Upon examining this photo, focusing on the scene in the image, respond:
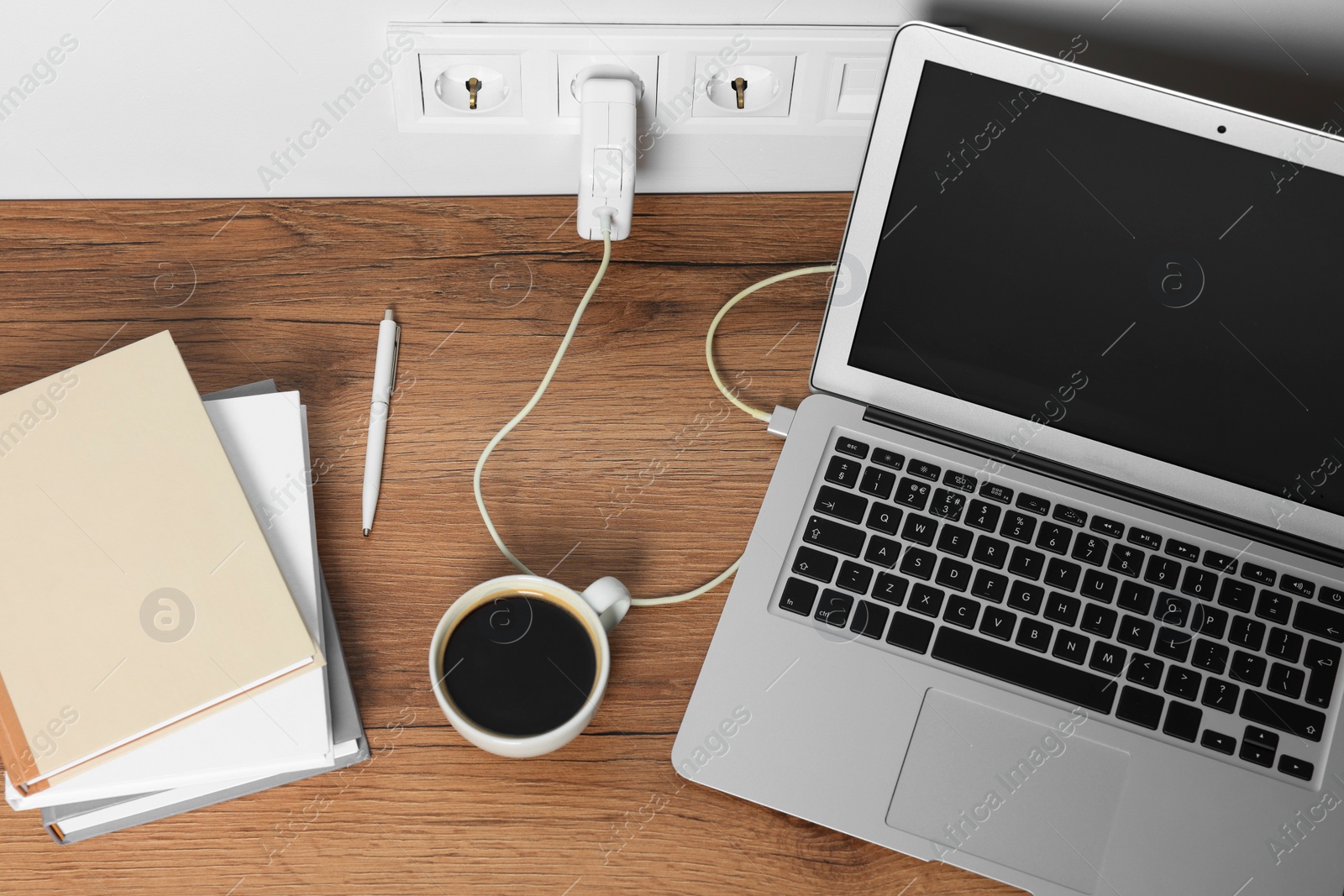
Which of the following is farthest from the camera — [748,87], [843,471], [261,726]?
[748,87]

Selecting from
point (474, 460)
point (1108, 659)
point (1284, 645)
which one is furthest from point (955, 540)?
Answer: point (474, 460)

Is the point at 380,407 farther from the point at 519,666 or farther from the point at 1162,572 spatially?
the point at 1162,572

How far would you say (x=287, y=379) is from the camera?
0.73m

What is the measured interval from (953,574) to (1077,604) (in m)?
0.09

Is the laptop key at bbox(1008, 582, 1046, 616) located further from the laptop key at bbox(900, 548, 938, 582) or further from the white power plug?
the white power plug

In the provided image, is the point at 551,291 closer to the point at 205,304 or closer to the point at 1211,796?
the point at 205,304

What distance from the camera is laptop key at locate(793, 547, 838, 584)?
647 mm

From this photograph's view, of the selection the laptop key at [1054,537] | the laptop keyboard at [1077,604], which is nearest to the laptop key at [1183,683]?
the laptop keyboard at [1077,604]

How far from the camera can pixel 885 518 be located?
0.66 m

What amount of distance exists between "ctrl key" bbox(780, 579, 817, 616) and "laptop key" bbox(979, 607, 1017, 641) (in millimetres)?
117

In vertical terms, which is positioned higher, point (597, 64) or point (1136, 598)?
point (597, 64)

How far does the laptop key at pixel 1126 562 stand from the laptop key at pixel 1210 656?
6cm

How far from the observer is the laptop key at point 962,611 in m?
0.64

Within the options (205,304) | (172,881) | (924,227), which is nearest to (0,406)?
(205,304)
